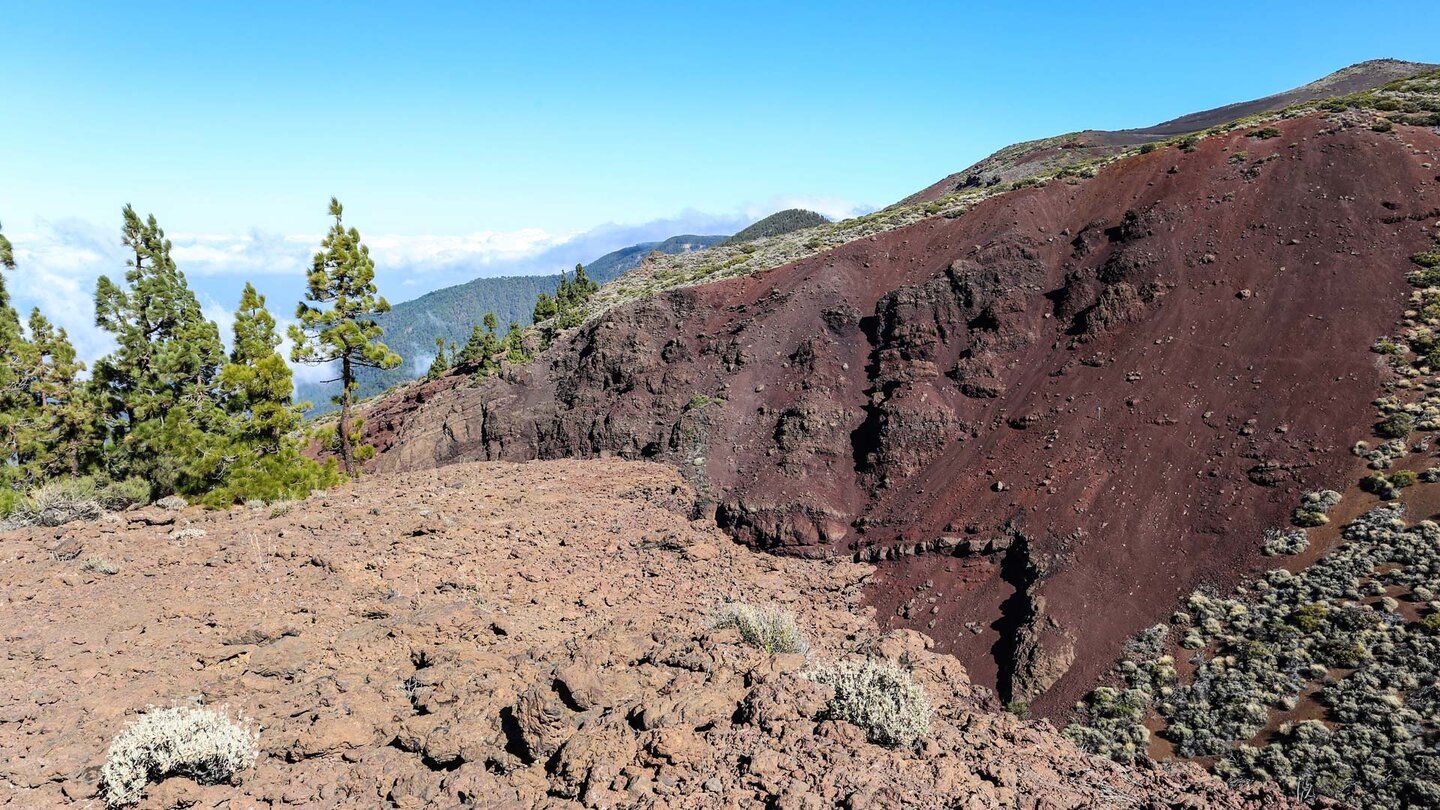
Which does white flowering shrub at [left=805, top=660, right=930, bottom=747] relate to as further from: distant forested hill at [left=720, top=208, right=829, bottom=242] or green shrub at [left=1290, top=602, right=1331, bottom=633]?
distant forested hill at [left=720, top=208, right=829, bottom=242]

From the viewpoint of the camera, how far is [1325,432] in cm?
1526

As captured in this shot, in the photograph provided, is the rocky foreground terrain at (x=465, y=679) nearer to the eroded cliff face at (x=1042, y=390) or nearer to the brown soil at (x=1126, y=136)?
the eroded cliff face at (x=1042, y=390)

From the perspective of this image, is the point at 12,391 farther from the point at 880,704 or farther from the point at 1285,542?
the point at 1285,542

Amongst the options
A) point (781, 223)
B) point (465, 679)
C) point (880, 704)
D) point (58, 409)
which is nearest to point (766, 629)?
point (880, 704)

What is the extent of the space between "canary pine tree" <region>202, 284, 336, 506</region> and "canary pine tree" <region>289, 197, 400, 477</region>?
1608 mm

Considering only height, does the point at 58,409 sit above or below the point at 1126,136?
below

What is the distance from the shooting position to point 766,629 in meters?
11.7

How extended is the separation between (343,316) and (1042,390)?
25.2 meters

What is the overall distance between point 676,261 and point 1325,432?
1751 inches

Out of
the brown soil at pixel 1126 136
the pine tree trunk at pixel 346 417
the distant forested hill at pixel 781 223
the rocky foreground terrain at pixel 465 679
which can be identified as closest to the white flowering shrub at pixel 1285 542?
the rocky foreground terrain at pixel 465 679

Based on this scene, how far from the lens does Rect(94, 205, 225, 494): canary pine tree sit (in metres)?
22.8

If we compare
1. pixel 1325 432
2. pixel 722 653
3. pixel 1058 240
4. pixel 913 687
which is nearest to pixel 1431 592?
pixel 1325 432

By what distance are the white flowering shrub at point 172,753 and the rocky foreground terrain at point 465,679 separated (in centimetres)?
18

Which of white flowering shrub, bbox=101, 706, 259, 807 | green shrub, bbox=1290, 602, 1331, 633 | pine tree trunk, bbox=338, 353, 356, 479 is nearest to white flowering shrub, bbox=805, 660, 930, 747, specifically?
white flowering shrub, bbox=101, 706, 259, 807
